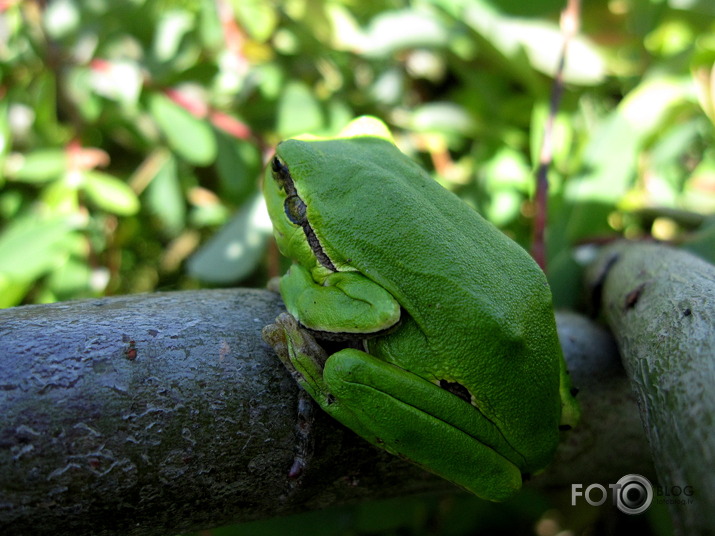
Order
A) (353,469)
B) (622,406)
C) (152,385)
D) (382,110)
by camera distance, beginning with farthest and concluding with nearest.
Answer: (382,110)
(622,406)
(353,469)
(152,385)

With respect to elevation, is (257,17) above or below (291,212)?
above

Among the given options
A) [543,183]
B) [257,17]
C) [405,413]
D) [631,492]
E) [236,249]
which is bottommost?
[631,492]

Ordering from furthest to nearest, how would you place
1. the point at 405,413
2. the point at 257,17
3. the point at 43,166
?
the point at 257,17 < the point at 43,166 < the point at 405,413

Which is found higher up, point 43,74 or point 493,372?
point 43,74

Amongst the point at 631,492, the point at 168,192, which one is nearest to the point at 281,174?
the point at 168,192

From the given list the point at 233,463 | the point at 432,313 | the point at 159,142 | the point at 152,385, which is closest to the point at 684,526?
the point at 432,313

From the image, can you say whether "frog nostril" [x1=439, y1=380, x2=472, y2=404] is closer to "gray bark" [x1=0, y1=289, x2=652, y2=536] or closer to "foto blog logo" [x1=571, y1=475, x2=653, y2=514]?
"gray bark" [x1=0, y1=289, x2=652, y2=536]

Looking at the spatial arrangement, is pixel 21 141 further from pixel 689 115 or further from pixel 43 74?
pixel 689 115

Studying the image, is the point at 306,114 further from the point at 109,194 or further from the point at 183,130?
the point at 109,194
